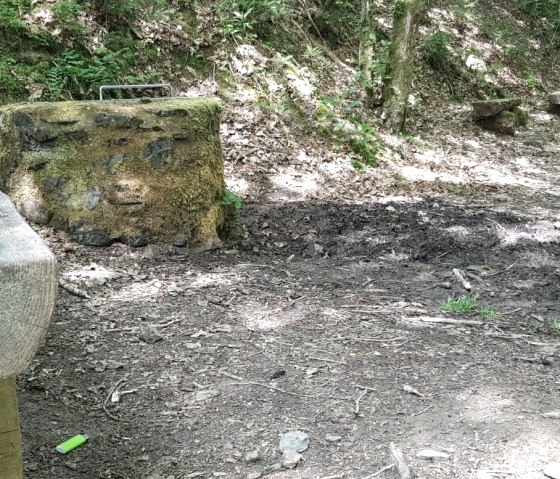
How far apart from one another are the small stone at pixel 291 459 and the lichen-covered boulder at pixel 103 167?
8.85 ft

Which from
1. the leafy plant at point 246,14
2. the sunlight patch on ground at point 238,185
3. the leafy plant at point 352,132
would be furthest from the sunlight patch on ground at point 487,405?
the leafy plant at point 246,14

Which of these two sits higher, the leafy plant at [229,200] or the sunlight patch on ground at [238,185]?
the leafy plant at [229,200]

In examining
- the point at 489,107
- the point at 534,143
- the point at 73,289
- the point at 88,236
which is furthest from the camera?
the point at 489,107

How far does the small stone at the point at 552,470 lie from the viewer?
222cm

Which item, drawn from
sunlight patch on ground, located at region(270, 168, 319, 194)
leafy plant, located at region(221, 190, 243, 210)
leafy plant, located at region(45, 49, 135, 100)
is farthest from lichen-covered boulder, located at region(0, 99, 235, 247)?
sunlight patch on ground, located at region(270, 168, 319, 194)

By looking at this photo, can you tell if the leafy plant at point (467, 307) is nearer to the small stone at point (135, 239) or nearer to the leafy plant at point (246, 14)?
the small stone at point (135, 239)

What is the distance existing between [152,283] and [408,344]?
1822 mm

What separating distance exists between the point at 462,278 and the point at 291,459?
2550mm

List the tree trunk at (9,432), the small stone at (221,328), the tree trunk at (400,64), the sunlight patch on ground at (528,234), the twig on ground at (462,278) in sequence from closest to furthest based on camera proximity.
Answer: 1. the tree trunk at (9,432)
2. the small stone at (221,328)
3. the twig on ground at (462,278)
4. the sunlight patch on ground at (528,234)
5. the tree trunk at (400,64)

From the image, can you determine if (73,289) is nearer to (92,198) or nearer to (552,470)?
(92,198)

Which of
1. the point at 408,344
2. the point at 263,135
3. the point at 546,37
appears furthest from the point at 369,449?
the point at 546,37

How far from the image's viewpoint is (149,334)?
3.37 metres

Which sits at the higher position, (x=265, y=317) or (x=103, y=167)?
(x=103, y=167)

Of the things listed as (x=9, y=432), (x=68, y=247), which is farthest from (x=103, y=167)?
(x=9, y=432)
